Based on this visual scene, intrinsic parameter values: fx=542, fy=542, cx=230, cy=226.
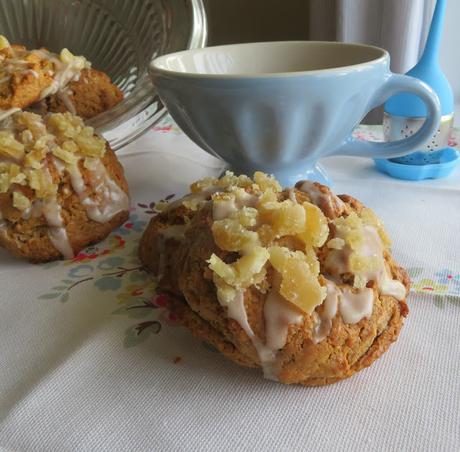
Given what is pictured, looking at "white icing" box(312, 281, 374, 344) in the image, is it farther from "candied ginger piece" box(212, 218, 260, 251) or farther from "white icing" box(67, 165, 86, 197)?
"white icing" box(67, 165, 86, 197)

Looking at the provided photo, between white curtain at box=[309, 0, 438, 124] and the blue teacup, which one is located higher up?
the blue teacup

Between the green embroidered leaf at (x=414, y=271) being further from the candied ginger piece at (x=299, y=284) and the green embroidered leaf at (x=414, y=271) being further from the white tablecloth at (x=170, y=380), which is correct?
the candied ginger piece at (x=299, y=284)

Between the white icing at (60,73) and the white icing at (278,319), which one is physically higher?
the white icing at (60,73)

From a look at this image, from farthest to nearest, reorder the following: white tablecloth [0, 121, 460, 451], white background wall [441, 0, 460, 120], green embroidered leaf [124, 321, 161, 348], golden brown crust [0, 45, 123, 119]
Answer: white background wall [441, 0, 460, 120] → golden brown crust [0, 45, 123, 119] → green embroidered leaf [124, 321, 161, 348] → white tablecloth [0, 121, 460, 451]

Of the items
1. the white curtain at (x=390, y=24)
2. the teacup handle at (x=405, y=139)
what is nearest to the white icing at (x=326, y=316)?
the teacup handle at (x=405, y=139)

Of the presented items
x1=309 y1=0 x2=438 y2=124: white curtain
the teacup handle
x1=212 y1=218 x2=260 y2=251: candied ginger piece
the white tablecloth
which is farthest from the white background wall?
x1=212 y1=218 x2=260 y2=251: candied ginger piece

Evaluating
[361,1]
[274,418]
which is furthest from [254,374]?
[361,1]

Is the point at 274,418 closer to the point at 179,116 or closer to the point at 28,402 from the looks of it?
the point at 28,402
